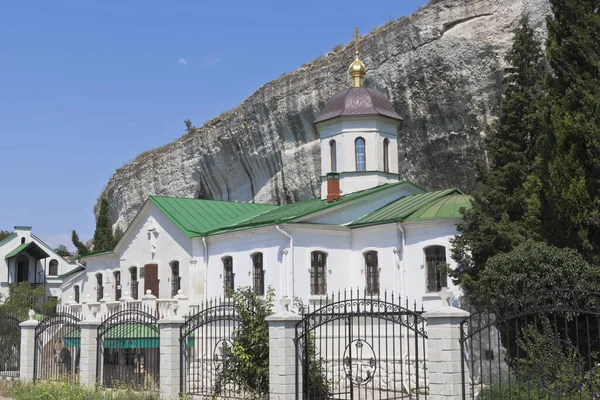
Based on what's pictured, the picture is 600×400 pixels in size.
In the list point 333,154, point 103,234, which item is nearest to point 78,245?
point 103,234

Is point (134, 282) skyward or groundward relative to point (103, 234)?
groundward

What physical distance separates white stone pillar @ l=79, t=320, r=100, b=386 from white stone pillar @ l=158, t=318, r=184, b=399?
277cm

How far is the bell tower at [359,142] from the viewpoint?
93.1ft

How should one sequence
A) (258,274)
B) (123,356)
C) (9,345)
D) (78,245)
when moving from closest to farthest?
(123,356), (9,345), (258,274), (78,245)

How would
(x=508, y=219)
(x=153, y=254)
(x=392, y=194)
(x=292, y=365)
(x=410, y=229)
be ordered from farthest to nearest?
(x=153, y=254), (x=392, y=194), (x=410, y=229), (x=508, y=219), (x=292, y=365)

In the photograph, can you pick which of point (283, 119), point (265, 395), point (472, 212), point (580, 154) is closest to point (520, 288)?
point (580, 154)

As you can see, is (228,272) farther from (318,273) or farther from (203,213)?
(203,213)

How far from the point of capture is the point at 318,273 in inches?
975

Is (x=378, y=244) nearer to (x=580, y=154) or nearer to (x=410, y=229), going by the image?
(x=410, y=229)

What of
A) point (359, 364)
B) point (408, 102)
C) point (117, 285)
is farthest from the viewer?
point (408, 102)

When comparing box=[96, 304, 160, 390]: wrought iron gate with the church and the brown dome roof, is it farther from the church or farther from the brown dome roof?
the brown dome roof

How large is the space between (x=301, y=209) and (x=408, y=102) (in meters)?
9.27

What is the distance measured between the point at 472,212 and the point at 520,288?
4742 millimetres

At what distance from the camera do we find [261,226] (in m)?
25.1
